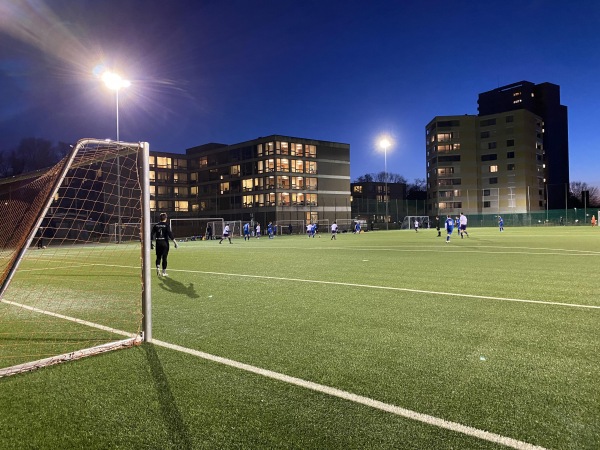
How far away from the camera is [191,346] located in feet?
16.5

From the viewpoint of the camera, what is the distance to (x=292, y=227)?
66.6 metres

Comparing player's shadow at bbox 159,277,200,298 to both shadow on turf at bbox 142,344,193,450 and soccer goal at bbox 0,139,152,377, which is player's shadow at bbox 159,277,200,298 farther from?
shadow on turf at bbox 142,344,193,450

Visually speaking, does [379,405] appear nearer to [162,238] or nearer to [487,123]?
[162,238]

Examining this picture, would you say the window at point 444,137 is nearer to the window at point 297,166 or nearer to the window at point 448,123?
the window at point 448,123

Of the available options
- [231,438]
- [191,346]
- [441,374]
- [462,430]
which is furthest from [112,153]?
[462,430]

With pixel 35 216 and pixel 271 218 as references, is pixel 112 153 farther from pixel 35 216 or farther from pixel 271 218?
pixel 271 218

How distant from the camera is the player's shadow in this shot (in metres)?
9.09

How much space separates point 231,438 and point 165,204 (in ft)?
269

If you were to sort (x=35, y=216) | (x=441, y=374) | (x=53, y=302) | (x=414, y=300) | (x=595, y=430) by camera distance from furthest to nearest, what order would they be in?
(x=53, y=302) < (x=414, y=300) < (x=35, y=216) < (x=441, y=374) < (x=595, y=430)

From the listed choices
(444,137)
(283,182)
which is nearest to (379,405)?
(283,182)

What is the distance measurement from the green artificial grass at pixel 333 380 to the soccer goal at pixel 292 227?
5730 centimetres

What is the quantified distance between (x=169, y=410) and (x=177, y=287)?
7069 millimetres

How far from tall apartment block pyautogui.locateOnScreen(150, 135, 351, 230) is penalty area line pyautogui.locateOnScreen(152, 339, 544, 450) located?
66.2m

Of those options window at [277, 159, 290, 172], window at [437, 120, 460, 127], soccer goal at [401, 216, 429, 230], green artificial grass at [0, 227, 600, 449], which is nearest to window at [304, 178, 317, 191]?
window at [277, 159, 290, 172]
